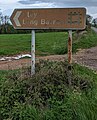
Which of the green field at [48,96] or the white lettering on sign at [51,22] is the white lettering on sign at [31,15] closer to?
the white lettering on sign at [51,22]

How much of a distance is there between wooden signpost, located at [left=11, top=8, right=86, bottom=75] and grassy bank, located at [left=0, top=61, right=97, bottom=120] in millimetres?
423

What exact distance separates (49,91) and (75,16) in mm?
1303

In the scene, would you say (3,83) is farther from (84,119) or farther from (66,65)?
(84,119)

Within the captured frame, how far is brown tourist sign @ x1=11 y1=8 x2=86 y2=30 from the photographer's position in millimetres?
6227

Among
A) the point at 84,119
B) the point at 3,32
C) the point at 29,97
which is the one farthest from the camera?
the point at 3,32

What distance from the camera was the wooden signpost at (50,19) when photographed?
20.4 feet

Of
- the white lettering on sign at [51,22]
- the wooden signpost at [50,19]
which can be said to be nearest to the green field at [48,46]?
the wooden signpost at [50,19]

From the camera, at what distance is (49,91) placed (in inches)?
236

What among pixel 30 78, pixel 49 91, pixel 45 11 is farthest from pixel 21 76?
pixel 45 11

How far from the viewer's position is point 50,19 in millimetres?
6359

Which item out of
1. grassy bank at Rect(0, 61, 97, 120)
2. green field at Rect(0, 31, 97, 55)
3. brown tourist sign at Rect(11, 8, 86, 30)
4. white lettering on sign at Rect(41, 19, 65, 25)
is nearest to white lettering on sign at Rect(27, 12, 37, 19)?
brown tourist sign at Rect(11, 8, 86, 30)

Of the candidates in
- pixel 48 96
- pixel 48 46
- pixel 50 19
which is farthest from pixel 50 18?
pixel 48 46

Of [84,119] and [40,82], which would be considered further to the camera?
[40,82]

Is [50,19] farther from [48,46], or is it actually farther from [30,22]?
[48,46]
